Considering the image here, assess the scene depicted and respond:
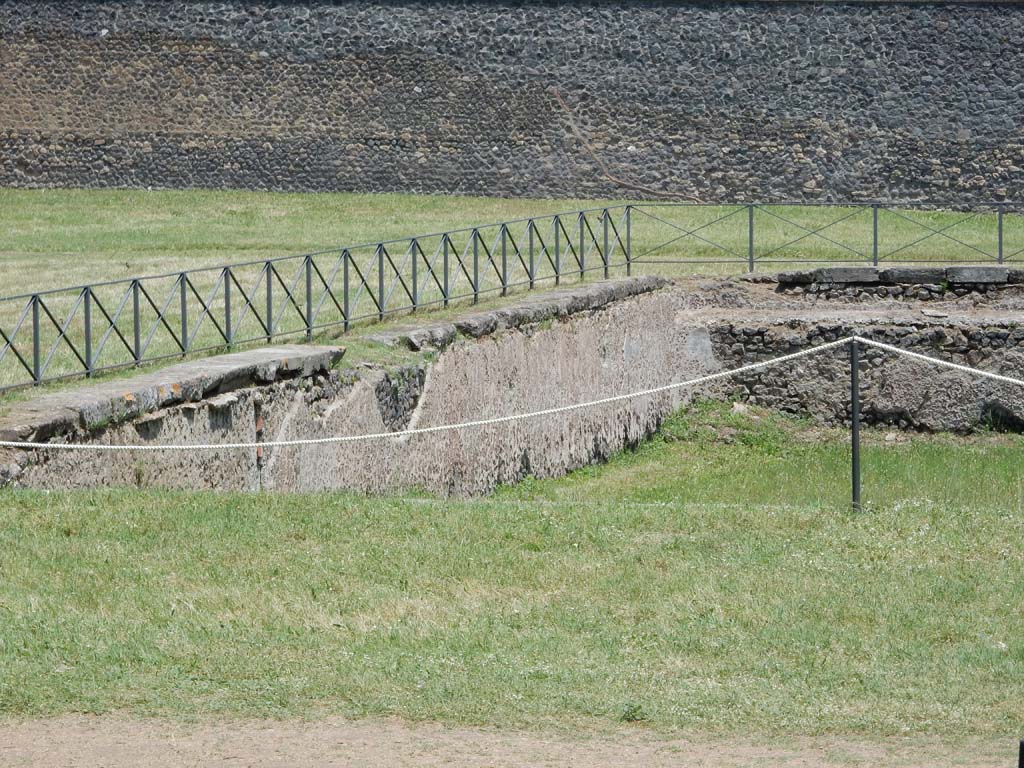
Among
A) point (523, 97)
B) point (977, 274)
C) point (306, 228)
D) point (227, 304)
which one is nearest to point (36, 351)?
point (227, 304)

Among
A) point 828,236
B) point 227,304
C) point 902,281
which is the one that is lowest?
point 902,281

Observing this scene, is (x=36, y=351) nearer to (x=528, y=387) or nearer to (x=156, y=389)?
(x=156, y=389)

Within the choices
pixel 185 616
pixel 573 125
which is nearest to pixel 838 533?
pixel 185 616

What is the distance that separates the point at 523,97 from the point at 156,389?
19.2 metres

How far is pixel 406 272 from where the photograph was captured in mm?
16250

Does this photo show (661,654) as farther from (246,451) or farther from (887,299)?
(887,299)

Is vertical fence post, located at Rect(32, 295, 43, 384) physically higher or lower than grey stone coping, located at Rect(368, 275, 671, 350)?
higher

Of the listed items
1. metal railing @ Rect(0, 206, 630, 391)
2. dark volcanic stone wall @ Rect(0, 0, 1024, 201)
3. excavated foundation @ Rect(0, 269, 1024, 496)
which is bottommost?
excavated foundation @ Rect(0, 269, 1024, 496)

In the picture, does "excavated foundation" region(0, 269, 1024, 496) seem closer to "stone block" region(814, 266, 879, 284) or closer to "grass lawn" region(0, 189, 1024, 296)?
"stone block" region(814, 266, 879, 284)

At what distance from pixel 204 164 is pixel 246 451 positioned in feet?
63.0

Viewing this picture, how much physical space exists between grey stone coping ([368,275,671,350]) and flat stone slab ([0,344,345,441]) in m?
1.00

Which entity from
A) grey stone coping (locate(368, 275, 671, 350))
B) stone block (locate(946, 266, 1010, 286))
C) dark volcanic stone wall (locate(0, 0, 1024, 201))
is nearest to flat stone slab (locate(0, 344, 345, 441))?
grey stone coping (locate(368, 275, 671, 350))

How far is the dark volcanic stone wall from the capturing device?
26.0m

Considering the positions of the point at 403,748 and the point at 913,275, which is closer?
the point at 403,748
